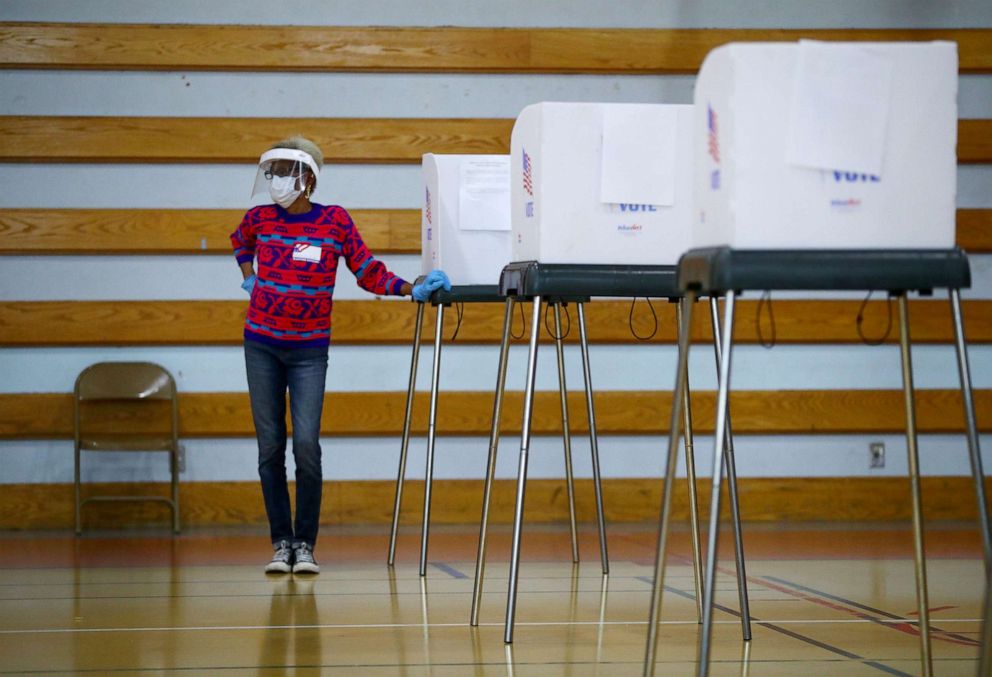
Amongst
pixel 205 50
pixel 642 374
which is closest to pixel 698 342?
pixel 642 374

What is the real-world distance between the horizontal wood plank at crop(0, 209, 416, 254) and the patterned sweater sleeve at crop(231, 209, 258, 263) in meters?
1.22

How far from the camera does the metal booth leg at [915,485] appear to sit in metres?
2.23

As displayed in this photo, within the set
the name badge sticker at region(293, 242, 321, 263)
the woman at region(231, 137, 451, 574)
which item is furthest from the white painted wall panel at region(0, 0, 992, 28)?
the name badge sticker at region(293, 242, 321, 263)

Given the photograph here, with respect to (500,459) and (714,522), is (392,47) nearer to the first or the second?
(500,459)

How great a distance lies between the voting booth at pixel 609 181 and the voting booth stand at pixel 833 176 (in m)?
0.76

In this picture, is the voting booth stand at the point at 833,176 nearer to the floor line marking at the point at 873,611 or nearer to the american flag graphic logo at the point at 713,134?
the american flag graphic logo at the point at 713,134

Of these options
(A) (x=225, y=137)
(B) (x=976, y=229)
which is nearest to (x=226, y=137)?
(A) (x=225, y=137)

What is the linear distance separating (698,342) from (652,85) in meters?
1.16

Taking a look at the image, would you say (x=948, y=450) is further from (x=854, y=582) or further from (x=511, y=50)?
(x=511, y=50)

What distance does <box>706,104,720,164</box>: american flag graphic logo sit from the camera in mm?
2131

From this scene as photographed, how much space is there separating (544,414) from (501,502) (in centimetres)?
43

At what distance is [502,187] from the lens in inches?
161

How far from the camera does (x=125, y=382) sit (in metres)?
5.27

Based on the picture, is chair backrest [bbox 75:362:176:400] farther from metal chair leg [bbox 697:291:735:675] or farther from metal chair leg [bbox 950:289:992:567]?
metal chair leg [bbox 950:289:992:567]
